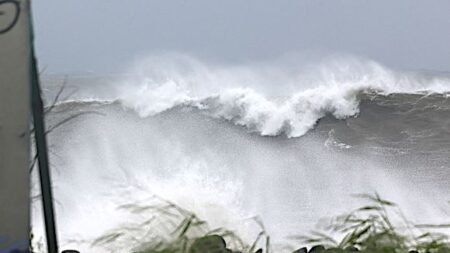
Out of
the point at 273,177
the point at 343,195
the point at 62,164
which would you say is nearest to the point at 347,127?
the point at 273,177

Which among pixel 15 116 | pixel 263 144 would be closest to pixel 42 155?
pixel 15 116

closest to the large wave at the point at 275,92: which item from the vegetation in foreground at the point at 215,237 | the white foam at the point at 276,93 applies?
the white foam at the point at 276,93

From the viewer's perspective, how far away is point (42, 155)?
11.4 feet

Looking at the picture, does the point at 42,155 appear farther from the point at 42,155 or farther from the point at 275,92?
the point at 275,92

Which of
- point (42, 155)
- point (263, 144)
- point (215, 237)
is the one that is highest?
point (263, 144)

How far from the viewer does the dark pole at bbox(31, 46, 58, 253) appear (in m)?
3.37

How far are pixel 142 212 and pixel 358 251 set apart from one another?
35.5 inches

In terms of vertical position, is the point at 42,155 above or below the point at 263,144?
below

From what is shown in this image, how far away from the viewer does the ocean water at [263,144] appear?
11.1m

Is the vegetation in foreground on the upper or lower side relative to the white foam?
lower

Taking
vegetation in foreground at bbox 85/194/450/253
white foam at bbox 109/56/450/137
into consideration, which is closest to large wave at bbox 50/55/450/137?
white foam at bbox 109/56/450/137

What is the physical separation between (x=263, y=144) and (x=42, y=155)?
43.9 ft

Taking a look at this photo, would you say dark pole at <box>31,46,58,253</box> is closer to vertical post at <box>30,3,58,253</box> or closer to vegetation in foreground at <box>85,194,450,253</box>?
vertical post at <box>30,3,58,253</box>

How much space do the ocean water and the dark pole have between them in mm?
3979
